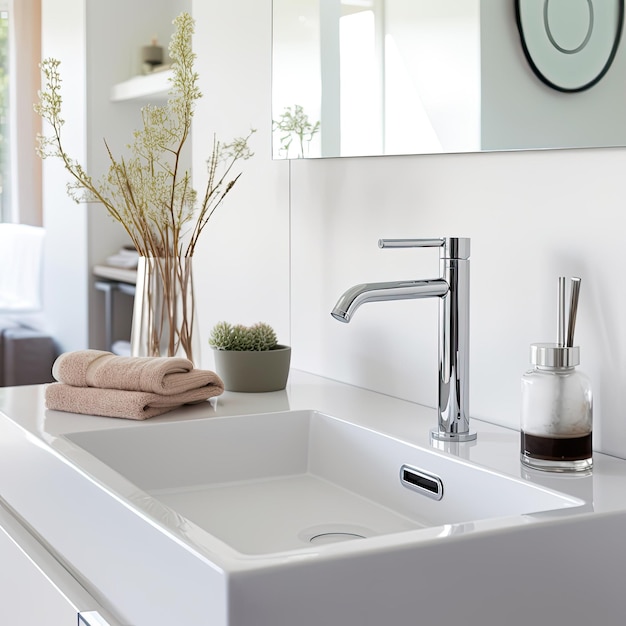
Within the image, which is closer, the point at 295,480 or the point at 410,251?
the point at 295,480

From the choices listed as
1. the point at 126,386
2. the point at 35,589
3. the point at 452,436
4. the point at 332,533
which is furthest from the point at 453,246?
the point at 35,589

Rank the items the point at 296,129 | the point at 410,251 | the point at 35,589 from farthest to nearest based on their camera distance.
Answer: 1. the point at 296,129
2. the point at 410,251
3. the point at 35,589

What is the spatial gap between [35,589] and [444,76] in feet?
2.64

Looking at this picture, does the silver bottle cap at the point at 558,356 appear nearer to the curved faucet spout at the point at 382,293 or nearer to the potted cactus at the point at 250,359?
the curved faucet spout at the point at 382,293

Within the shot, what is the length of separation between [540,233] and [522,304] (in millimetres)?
92

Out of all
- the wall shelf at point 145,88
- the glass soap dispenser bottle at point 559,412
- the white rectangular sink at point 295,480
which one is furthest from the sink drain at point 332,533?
the wall shelf at point 145,88

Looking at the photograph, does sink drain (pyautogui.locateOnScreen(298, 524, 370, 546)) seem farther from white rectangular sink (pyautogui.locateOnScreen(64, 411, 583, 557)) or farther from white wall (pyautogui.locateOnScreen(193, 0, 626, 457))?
white wall (pyautogui.locateOnScreen(193, 0, 626, 457))

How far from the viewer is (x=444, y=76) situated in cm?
128

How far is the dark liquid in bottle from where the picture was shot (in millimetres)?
989

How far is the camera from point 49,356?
11.7 ft

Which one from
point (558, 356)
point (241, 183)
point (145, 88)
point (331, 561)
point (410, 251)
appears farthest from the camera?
point (145, 88)

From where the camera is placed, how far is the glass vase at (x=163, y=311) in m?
1.63

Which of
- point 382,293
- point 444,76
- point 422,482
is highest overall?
point 444,76

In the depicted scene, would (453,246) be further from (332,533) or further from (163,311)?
(163,311)
